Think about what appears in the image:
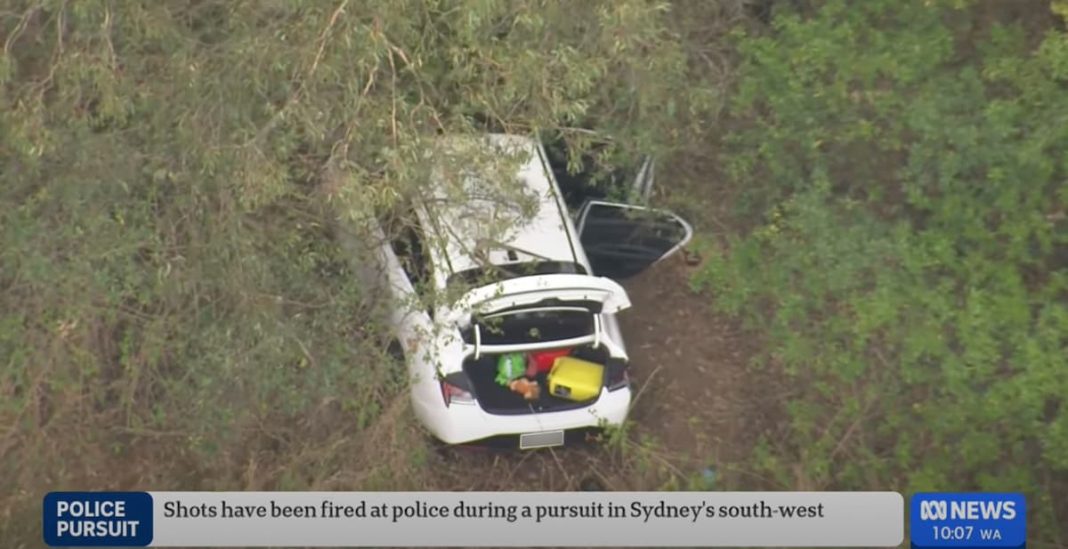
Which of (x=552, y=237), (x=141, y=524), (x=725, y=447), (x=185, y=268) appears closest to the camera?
(x=141, y=524)

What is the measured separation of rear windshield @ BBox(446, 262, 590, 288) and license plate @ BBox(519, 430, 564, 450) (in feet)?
2.84

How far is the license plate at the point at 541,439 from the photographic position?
535 cm

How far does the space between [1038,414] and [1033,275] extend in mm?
762

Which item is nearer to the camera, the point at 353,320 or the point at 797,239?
the point at 353,320

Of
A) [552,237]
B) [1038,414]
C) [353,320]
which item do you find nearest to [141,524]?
[353,320]

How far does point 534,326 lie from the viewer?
Answer: 518 centimetres

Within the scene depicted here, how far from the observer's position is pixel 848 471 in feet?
17.6

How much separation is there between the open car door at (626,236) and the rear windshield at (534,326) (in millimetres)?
535

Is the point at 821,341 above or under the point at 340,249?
under

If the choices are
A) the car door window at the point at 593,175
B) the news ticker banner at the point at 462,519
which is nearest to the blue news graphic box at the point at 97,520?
the news ticker banner at the point at 462,519

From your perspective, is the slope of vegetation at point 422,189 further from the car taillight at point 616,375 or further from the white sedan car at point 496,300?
the car taillight at point 616,375

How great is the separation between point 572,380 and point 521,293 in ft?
2.21

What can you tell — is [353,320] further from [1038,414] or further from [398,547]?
[1038,414]

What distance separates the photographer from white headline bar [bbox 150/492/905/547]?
174 inches
